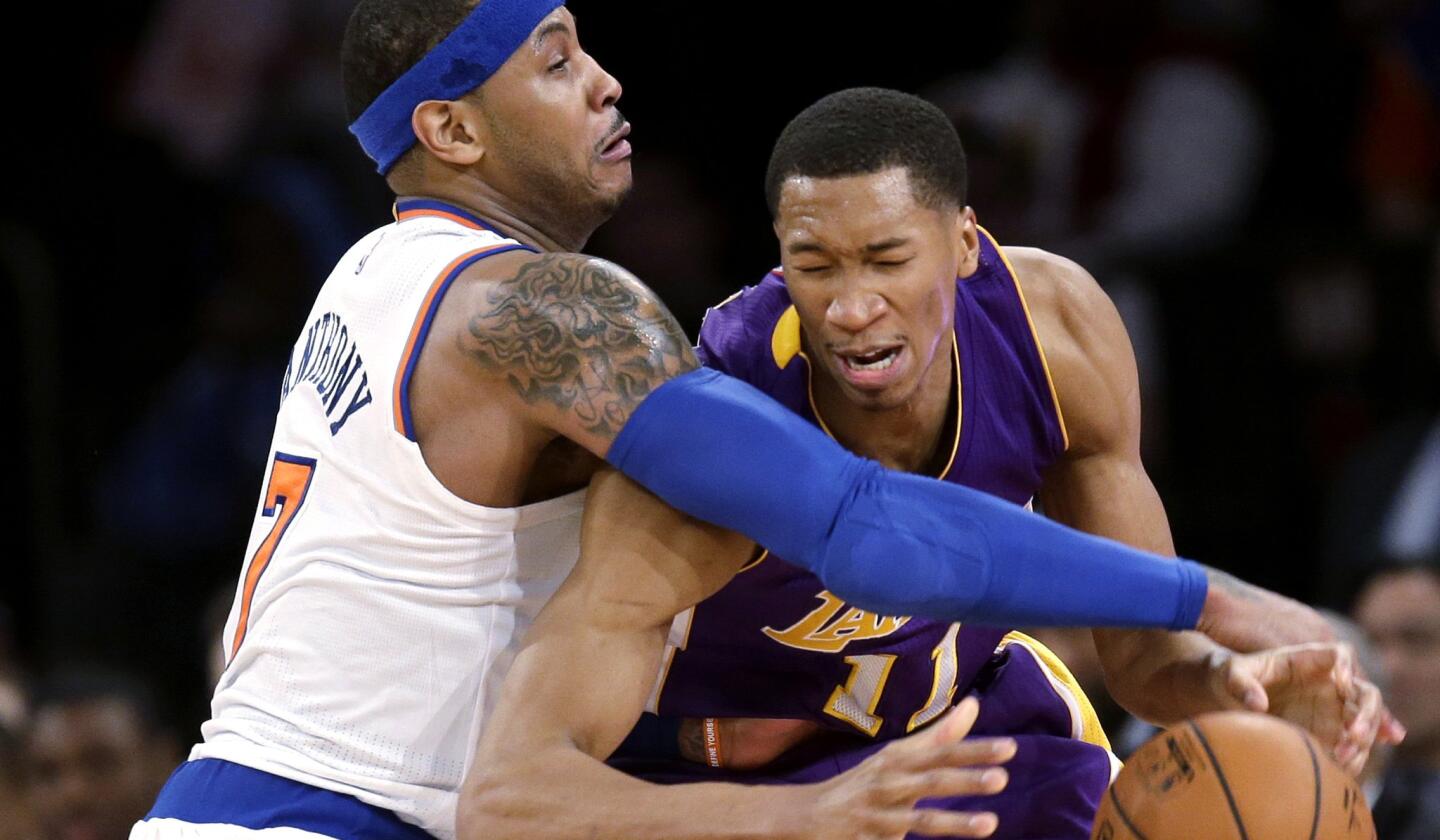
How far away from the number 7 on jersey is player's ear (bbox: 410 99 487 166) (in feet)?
2.06

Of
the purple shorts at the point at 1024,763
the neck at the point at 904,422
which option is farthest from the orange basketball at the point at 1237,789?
the neck at the point at 904,422

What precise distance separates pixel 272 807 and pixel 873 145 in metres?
1.52

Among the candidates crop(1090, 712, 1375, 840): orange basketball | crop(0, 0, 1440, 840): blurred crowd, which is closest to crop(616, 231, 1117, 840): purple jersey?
crop(1090, 712, 1375, 840): orange basketball

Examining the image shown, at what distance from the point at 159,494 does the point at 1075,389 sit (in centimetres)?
481

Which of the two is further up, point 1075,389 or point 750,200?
point 1075,389

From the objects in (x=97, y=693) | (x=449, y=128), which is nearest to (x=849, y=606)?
(x=449, y=128)

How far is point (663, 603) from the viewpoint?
3225 mm

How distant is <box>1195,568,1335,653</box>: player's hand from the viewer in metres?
3.36

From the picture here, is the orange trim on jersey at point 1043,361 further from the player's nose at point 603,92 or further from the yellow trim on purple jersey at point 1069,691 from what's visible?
the player's nose at point 603,92

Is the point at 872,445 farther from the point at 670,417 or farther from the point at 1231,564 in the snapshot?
the point at 1231,564

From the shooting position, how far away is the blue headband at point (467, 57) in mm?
3646

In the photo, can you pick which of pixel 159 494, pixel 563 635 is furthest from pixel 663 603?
pixel 159 494

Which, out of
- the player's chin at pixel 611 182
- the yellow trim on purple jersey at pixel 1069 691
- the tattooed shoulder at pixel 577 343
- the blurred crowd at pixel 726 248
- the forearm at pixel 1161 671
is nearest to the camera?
the tattooed shoulder at pixel 577 343

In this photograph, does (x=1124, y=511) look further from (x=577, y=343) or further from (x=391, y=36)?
(x=391, y=36)
